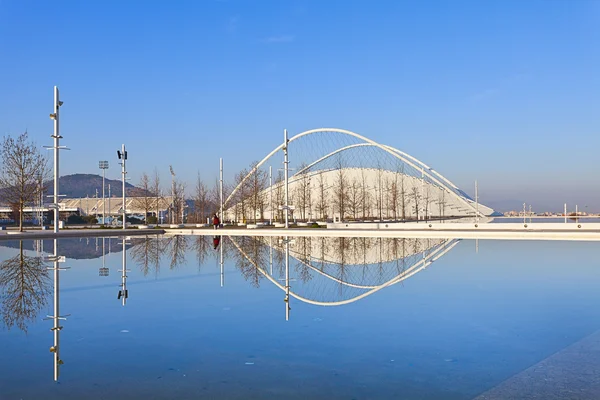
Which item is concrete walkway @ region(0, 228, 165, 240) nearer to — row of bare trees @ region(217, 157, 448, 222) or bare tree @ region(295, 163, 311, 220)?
bare tree @ region(295, 163, 311, 220)

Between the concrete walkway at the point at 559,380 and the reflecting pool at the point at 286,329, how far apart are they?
5.7 inches

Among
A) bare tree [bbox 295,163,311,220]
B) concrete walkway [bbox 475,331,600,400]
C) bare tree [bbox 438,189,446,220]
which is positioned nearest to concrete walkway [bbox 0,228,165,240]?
bare tree [bbox 295,163,311,220]

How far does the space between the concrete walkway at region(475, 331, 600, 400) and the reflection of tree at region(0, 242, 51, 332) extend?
6.64 meters

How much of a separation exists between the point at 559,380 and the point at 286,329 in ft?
12.0

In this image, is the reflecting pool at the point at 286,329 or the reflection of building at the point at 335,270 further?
the reflection of building at the point at 335,270

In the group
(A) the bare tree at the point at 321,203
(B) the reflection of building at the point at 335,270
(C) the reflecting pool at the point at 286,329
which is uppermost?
(A) the bare tree at the point at 321,203

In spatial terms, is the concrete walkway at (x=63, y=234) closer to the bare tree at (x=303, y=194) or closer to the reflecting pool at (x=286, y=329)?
the reflecting pool at (x=286, y=329)

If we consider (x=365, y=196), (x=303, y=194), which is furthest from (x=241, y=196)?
(x=365, y=196)

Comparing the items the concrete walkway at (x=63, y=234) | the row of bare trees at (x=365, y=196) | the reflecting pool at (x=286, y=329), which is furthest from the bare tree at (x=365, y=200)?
the reflecting pool at (x=286, y=329)

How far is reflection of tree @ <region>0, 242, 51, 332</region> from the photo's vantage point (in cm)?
911

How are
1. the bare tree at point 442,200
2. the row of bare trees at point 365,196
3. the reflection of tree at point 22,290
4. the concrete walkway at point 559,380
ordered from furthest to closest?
the bare tree at point 442,200, the row of bare trees at point 365,196, the reflection of tree at point 22,290, the concrete walkway at point 559,380

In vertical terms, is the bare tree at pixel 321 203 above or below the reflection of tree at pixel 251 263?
above

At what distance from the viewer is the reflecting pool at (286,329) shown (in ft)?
18.3

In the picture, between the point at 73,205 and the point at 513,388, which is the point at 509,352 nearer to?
the point at 513,388
